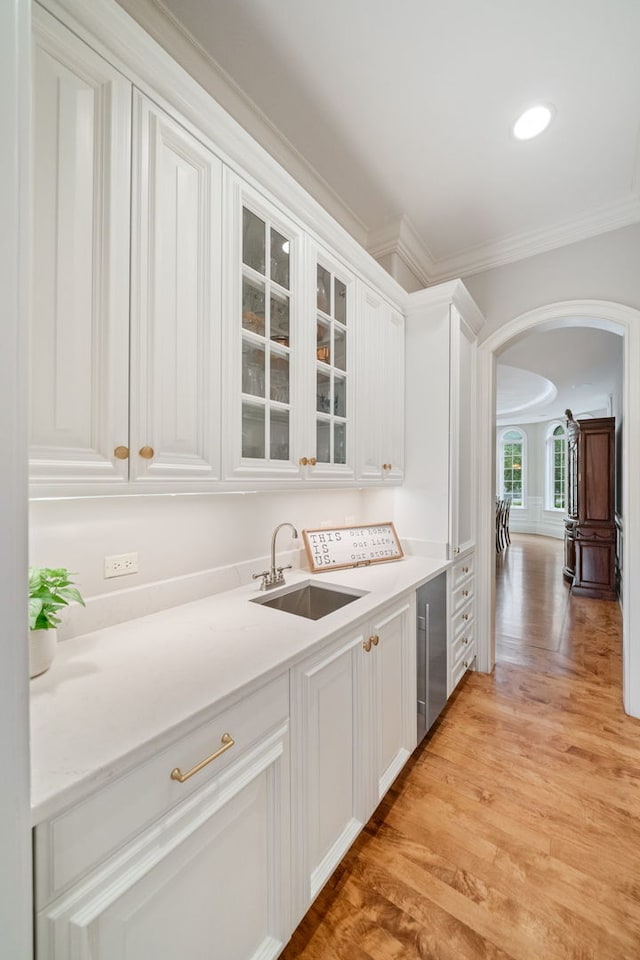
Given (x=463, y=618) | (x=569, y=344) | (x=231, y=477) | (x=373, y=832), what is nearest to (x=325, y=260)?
(x=231, y=477)

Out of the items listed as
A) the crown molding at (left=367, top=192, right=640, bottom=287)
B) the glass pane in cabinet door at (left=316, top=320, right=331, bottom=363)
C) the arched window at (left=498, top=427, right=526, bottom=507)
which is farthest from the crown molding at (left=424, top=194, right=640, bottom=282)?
the arched window at (left=498, top=427, right=526, bottom=507)

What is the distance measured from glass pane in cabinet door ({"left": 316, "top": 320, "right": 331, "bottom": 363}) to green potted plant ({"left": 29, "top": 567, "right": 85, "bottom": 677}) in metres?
1.28

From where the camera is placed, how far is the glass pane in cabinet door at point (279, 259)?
1.44m

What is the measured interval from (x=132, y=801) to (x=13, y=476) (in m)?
0.63

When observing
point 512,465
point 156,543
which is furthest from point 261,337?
point 512,465

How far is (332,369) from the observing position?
5.80 ft

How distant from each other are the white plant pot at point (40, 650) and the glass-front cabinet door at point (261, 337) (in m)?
0.63

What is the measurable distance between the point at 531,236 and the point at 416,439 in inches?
62.2

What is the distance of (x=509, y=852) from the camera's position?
1.42 metres

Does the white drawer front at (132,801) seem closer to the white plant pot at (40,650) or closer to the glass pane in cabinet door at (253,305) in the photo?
the white plant pot at (40,650)

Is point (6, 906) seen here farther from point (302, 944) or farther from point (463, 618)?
point (463, 618)

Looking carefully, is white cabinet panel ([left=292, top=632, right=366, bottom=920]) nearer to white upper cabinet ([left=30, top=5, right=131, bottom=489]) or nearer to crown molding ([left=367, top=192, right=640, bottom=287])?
white upper cabinet ([left=30, top=5, right=131, bottom=489])

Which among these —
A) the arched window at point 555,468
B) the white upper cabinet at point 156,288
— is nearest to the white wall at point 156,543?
the white upper cabinet at point 156,288

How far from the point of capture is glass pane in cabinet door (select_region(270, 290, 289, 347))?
4.76ft
